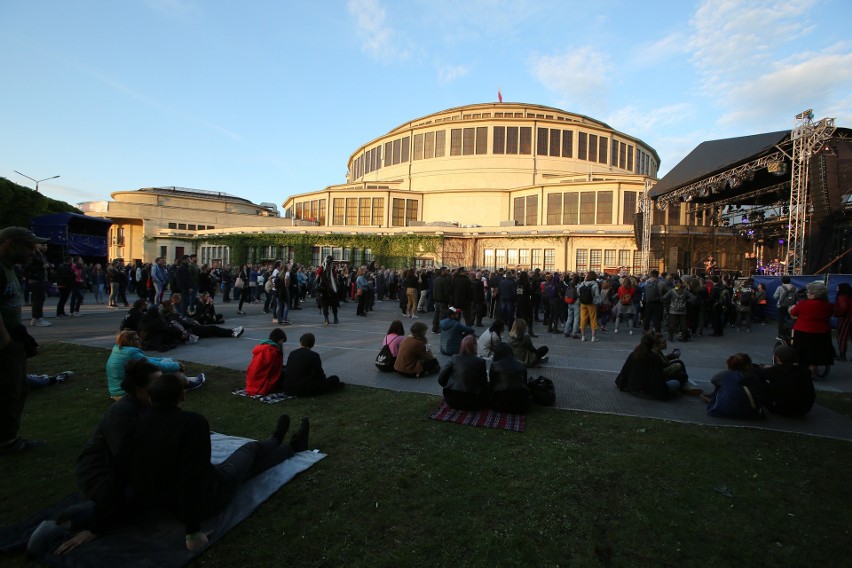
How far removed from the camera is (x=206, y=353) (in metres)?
9.41

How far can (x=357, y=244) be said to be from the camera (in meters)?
37.8

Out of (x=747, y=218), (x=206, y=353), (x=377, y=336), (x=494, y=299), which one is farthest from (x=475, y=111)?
(x=206, y=353)

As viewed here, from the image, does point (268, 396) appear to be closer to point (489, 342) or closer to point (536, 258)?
point (489, 342)

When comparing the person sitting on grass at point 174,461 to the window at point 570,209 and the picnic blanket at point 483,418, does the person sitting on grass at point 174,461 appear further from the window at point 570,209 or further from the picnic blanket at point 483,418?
the window at point 570,209

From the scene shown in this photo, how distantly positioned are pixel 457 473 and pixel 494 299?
12.0 metres

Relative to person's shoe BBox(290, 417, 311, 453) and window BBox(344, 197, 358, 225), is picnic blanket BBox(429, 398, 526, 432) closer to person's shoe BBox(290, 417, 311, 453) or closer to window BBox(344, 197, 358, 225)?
person's shoe BBox(290, 417, 311, 453)

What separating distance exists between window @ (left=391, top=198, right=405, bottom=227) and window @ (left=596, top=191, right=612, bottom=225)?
18371mm

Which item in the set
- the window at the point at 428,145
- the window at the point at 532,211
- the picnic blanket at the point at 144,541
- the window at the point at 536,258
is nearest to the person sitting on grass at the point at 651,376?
the picnic blanket at the point at 144,541

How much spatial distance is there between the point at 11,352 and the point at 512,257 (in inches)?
1283

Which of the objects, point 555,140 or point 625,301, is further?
point 555,140

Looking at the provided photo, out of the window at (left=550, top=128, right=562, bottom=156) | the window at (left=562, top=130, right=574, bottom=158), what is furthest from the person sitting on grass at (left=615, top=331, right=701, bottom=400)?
the window at (left=562, top=130, right=574, bottom=158)

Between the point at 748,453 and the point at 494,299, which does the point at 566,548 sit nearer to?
the point at 748,453

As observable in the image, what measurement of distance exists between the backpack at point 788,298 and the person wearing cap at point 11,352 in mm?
15728

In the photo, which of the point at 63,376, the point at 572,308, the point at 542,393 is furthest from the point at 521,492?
the point at 572,308
